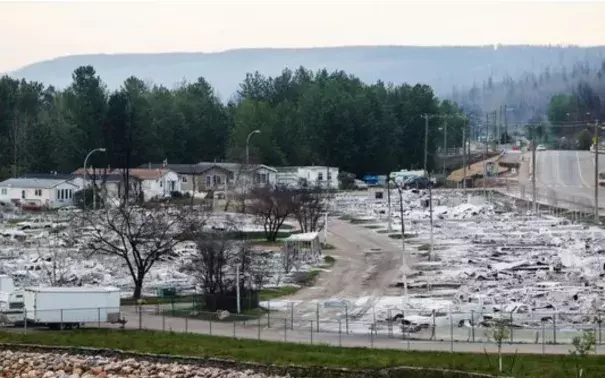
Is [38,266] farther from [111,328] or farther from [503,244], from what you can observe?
[503,244]

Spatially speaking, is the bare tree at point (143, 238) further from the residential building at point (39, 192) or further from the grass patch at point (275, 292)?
the residential building at point (39, 192)

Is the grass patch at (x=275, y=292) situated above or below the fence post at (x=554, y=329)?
below

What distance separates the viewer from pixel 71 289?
3438cm

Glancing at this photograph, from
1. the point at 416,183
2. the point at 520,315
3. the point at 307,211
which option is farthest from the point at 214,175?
the point at 520,315

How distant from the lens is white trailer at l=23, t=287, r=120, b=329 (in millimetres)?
34188

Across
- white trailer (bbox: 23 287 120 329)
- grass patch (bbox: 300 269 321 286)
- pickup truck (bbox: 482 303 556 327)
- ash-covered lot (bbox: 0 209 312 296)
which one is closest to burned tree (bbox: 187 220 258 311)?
ash-covered lot (bbox: 0 209 312 296)

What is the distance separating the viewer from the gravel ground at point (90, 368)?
29547 millimetres

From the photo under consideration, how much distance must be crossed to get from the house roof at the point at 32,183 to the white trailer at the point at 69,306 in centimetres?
4960

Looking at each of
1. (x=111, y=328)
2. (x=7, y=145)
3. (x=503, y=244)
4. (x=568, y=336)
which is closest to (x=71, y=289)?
(x=111, y=328)

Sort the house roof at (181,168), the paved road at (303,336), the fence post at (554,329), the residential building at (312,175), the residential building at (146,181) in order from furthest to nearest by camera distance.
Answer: the residential building at (312,175) < the house roof at (181,168) < the residential building at (146,181) < the fence post at (554,329) < the paved road at (303,336)

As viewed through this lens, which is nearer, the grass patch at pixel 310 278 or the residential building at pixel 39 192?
the grass patch at pixel 310 278

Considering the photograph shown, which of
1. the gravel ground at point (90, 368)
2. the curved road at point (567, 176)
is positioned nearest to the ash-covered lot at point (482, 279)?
the gravel ground at point (90, 368)

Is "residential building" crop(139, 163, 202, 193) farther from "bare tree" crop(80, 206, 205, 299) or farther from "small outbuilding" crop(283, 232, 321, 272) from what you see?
"bare tree" crop(80, 206, 205, 299)

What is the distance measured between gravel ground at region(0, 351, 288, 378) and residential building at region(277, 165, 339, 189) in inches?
2694
